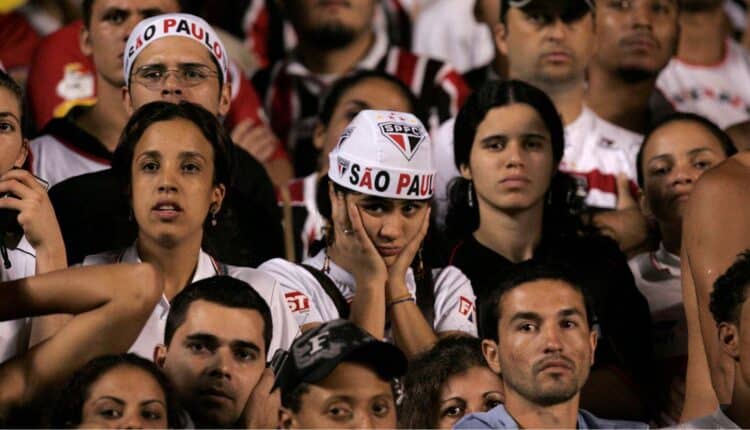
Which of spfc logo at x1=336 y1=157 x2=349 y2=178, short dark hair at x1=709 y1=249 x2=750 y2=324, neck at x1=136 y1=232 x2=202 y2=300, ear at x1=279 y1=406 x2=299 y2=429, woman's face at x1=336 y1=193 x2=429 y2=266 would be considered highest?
spfc logo at x1=336 y1=157 x2=349 y2=178

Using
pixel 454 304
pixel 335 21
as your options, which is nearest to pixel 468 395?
pixel 454 304

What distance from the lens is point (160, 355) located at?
618cm

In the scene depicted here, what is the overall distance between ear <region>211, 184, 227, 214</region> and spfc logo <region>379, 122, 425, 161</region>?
624 mm

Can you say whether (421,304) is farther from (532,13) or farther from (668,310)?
(532,13)

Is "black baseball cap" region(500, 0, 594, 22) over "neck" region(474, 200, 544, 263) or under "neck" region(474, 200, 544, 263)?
over

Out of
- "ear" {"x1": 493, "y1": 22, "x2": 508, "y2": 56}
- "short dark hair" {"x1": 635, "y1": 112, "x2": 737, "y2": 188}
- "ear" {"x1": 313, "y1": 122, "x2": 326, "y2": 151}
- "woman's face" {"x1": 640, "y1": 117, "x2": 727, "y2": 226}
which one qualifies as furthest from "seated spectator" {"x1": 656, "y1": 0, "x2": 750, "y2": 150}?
"ear" {"x1": 313, "y1": 122, "x2": 326, "y2": 151}

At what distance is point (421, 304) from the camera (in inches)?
277

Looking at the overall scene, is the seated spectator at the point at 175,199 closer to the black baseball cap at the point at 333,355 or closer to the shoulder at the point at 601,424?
the black baseball cap at the point at 333,355

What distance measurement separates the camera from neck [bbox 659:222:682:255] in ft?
26.1

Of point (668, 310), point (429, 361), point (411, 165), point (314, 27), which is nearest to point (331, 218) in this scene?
point (411, 165)

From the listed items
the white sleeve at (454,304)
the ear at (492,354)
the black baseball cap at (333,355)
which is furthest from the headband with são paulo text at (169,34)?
the black baseball cap at (333,355)

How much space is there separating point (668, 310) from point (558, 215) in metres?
0.58

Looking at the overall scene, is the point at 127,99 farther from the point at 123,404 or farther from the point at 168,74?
the point at 123,404

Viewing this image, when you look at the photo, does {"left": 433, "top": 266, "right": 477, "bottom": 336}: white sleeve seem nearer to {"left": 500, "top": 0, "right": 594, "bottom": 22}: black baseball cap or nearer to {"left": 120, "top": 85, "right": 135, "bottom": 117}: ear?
{"left": 120, "top": 85, "right": 135, "bottom": 117}: ear
